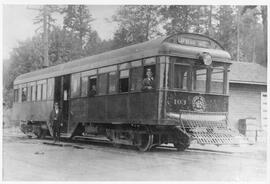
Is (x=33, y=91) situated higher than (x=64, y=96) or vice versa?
(x=33, y=91)

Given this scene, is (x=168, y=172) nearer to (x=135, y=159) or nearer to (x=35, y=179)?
(x=135, y=159)

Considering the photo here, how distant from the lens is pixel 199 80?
42.2ft

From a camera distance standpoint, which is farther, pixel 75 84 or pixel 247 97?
pixel 247 97

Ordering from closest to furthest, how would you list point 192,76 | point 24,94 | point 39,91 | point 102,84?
point 192,76 → point 102,84 → point 39,91 → point 24,94

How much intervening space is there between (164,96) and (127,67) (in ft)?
5.84

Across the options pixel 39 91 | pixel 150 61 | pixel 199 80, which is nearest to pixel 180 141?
pixel 199 80

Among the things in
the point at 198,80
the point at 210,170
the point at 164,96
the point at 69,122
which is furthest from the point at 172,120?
the point at 69,122

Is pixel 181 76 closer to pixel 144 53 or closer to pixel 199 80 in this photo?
pixel 199 80

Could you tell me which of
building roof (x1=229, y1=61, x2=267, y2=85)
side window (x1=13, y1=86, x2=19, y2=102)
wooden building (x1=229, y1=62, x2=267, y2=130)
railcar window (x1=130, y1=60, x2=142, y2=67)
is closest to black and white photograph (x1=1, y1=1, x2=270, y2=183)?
railcar window (x1=130, y1=60, x2=142, y2=67)

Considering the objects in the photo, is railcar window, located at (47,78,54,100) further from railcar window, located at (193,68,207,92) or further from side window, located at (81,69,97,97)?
railcar window, located at (193,68,207,92)

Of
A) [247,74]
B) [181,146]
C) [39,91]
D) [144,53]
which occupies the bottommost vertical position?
[181,146]

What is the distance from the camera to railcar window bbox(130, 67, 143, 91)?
12.8m

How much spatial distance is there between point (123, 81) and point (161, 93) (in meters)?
1.79

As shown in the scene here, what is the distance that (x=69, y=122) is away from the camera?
16.9m
